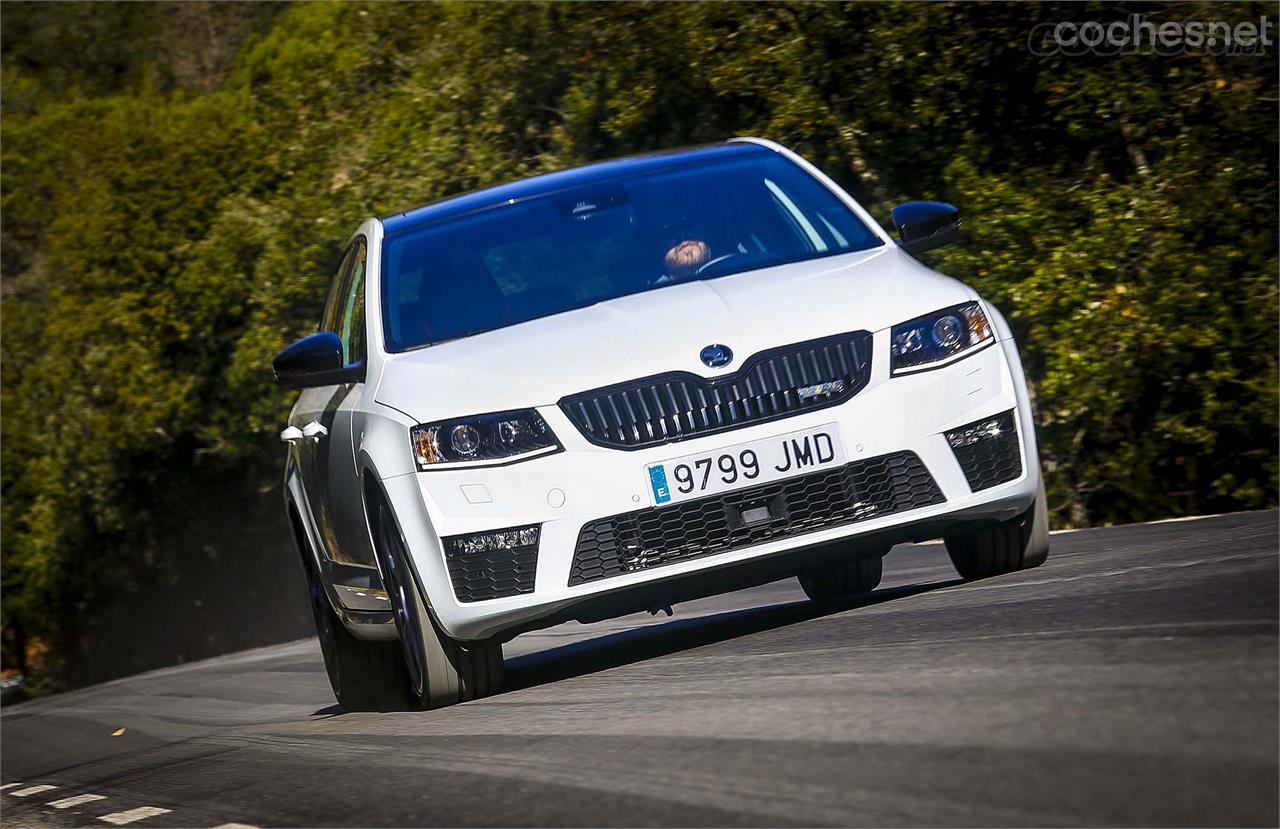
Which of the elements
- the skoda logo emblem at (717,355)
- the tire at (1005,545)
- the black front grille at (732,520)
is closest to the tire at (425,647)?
the black front grille at (732,520)

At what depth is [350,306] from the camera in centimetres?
779

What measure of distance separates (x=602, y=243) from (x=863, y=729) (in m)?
2.95

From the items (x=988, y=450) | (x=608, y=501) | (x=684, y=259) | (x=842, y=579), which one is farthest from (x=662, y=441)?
(x=842, y=579)

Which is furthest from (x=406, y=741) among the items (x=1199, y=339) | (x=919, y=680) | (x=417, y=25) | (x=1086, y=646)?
(x=417, y=25)

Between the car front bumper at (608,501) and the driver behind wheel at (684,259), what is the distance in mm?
1075

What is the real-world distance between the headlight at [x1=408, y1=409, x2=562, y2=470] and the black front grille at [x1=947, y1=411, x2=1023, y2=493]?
1.30m

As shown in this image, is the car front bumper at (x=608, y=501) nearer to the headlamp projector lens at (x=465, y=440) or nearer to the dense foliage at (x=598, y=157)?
the headlamp projector lens at (x=465, y=440)

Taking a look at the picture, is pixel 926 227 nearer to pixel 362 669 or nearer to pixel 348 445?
pixel 348 445

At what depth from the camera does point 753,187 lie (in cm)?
756

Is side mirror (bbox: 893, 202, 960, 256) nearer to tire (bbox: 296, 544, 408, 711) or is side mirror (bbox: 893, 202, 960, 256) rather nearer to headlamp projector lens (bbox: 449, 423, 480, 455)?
headlamp projector lens (bbox: 449, 423, 480, 455)

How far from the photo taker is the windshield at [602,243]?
6875 mm

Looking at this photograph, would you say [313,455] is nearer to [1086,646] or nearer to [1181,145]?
[1086,646]

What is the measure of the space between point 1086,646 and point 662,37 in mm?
14039

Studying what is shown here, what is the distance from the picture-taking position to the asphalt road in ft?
12.4
